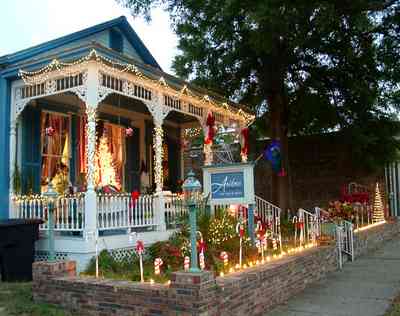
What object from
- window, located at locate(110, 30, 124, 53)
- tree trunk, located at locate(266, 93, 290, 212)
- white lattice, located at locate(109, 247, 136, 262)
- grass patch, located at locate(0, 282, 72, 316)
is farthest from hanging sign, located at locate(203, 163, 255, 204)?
tree trunk, located at locate(266, 93, 290, 212)

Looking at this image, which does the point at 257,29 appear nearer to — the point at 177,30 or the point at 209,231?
the point at 177,30

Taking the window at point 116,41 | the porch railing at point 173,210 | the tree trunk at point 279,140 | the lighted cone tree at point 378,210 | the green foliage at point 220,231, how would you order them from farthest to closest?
the tree trunk at point 279,140
the lighted cone tree at point 378,210
the window at point 116,41
the porch railing at point 173,210
the green foliage at point 220,231

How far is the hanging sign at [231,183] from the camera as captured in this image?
795cm

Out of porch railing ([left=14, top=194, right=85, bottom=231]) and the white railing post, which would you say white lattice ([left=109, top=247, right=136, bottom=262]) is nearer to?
porch railing ([left=14, top=194, right=85, bottom=231])

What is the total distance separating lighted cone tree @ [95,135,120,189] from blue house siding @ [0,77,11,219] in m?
2.87

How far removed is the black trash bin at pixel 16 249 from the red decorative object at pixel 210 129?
554 cm

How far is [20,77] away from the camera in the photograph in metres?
8.98

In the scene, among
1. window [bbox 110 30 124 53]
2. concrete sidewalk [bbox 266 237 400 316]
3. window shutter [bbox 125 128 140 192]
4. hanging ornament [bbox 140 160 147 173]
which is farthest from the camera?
hanging ornament [bbox 140 160 147 173]

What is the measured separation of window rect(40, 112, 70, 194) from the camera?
1038 cm

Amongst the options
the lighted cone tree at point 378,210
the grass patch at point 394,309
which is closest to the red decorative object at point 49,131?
the grass patch at point 394,309

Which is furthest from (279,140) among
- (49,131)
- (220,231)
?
(49,131)

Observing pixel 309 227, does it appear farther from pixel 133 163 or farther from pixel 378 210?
pixel 378 210

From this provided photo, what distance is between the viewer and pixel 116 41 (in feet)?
41.5

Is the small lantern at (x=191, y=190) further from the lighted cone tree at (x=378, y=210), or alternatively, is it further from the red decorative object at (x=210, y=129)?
the lighted cone tree at (x=378, y=210)
